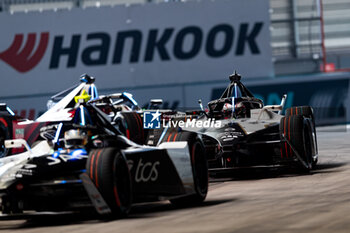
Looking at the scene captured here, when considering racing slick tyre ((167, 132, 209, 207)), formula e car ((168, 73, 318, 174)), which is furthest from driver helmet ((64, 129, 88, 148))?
formula e car ((168, 73, 318, 174))

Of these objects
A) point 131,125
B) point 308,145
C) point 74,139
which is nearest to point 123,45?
point 131,125

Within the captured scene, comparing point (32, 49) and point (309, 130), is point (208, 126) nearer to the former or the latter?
point (309, 130)

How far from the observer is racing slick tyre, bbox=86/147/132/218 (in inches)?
322

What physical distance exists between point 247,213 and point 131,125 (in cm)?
605

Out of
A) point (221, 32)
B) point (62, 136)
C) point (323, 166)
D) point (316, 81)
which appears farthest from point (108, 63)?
point (62, 136)

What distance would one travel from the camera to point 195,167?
9953 mm

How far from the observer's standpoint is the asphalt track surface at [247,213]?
7.62 meters

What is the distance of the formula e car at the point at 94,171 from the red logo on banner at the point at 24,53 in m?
21.4

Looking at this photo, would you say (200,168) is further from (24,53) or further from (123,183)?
(24,53)

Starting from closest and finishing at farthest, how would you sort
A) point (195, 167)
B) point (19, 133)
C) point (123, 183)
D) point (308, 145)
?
point (123, 183) → point (195, 167) → point (308, 145) → point (19, 133)

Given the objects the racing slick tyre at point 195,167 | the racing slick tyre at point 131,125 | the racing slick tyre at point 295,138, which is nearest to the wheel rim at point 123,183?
the racing slick tyre at point 195,167

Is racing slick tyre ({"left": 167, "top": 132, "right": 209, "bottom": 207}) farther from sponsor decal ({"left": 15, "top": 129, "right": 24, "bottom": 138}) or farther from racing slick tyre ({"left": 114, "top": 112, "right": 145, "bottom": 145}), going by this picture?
sponsor decal ({"left": 15, "top": 129, "right": 24, "bottom": 138})

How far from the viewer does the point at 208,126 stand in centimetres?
1388

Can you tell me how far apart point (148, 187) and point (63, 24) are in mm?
22734
